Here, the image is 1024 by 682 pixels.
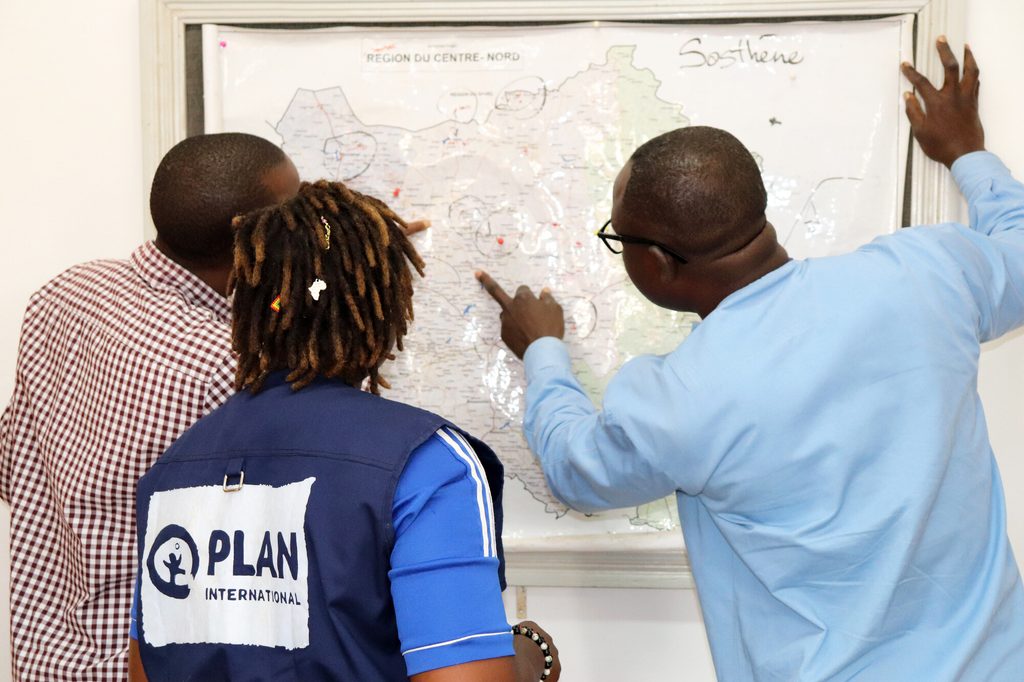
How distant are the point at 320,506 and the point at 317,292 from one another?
0.71 feet

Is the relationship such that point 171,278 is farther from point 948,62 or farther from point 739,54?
point 948,62

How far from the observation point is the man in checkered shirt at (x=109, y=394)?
1255 mm

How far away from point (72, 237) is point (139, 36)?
403 mm

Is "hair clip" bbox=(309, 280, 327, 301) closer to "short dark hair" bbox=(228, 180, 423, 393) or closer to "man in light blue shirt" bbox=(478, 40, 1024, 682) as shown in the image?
"short dark hair" bbox=(228, 180, 423, 393)

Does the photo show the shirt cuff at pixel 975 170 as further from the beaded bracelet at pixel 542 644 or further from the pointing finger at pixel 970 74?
the beaded bracelet at pixel 542 644

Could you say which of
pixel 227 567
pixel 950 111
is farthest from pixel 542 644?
pixel 950 111

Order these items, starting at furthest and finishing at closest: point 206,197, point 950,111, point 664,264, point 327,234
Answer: point 950,111 → point 206,197 → point 664,264 → point 327,234

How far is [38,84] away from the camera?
1.90 m

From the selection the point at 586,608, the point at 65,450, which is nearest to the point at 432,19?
the point at 65,450

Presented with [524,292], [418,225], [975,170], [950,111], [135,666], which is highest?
[950,111]

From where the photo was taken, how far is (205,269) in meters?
1.42

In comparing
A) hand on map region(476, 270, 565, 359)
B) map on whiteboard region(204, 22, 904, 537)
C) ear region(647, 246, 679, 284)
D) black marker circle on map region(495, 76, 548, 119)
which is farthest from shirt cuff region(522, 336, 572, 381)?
black marker circle on map region(495, 76, 548, 119)

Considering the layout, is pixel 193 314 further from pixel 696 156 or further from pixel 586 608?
pixel 586 608

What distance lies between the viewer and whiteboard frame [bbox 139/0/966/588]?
5.67 feet
